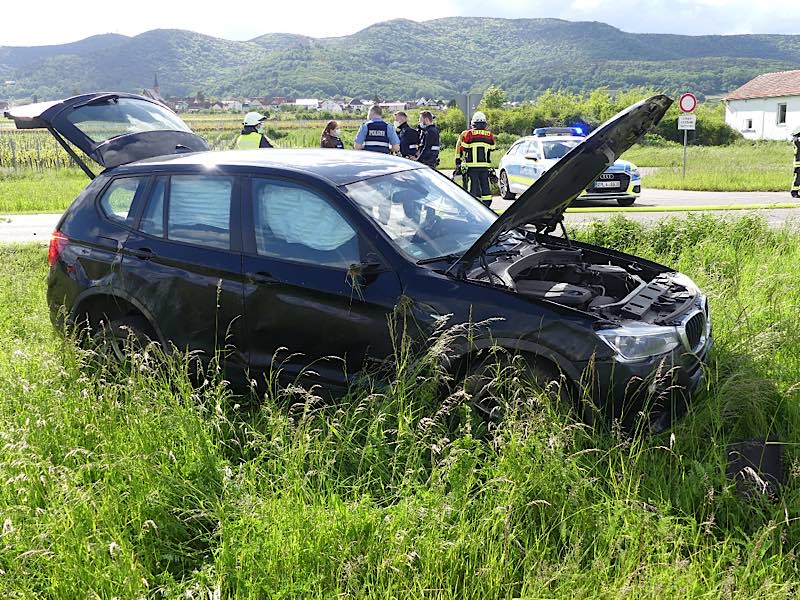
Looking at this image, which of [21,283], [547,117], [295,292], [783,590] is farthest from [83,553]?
[547,117]

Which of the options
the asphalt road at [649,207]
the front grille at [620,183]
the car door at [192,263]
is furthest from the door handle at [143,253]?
the front grille at [620,183]

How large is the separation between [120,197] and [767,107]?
67233mm

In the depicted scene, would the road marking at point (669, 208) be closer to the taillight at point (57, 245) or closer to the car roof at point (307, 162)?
the car roof at point (307, 162)

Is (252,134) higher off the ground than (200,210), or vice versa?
(252,134)

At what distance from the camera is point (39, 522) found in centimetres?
279

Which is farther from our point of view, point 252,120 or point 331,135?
point 331,135

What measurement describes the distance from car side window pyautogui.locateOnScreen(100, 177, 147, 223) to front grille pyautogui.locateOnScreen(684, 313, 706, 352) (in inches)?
142

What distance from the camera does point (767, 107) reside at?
6034 centimetres

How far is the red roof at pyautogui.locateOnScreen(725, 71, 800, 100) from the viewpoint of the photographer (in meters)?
58.0

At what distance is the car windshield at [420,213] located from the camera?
4047 millimetres

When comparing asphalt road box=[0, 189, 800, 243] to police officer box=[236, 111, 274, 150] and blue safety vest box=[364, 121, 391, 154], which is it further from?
police officer box=[236, 111, 274, 150]

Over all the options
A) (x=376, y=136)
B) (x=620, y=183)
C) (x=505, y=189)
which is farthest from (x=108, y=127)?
(x=505, y=189)

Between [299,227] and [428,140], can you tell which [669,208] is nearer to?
[428,140]

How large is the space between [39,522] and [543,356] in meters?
2.41
